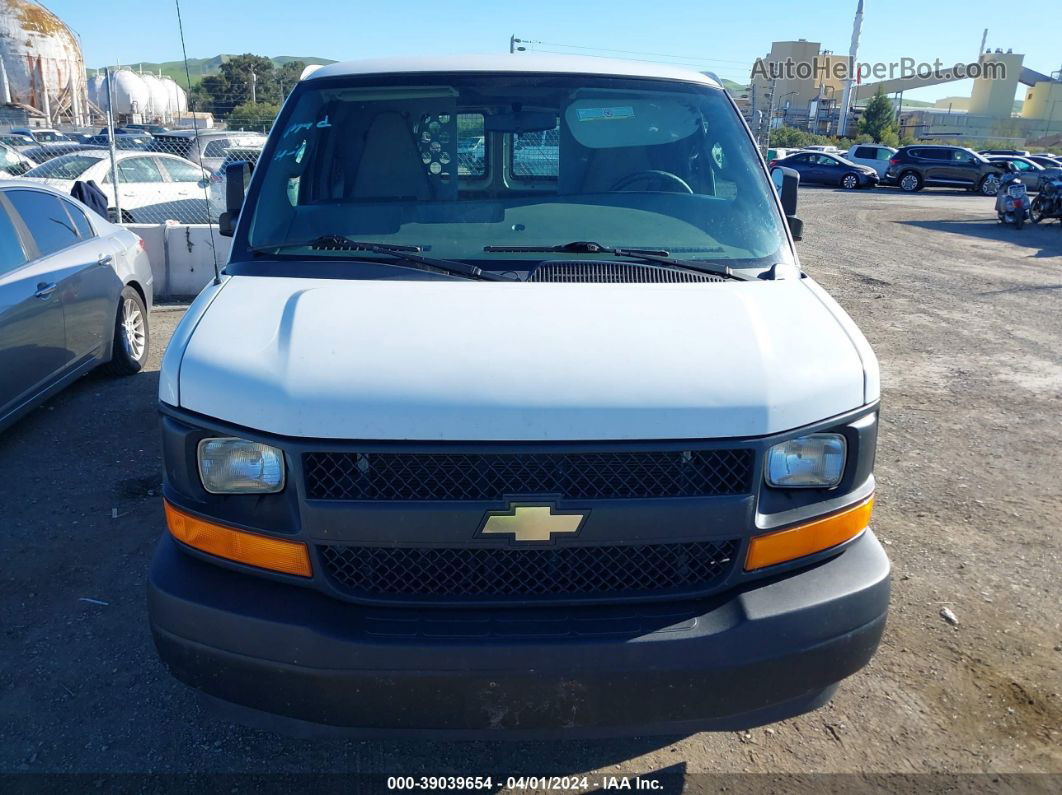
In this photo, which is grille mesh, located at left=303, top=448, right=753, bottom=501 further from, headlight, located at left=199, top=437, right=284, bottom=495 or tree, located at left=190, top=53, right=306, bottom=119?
tree, located at left=190, top=53, right=306, bottom=119

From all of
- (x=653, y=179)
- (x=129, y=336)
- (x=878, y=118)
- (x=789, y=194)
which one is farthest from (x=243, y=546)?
(x=878, y=118)

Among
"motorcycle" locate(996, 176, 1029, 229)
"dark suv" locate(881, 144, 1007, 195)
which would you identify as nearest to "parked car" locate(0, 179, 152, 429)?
"motorcycle" locate(996, 176, 1029, 229)

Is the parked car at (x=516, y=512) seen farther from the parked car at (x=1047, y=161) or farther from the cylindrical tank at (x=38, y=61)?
the cylindrical tank at (x=38, y=61)

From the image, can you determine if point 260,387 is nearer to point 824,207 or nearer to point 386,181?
point 386,181

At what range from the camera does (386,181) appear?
3523mm

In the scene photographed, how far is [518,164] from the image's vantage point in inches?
149

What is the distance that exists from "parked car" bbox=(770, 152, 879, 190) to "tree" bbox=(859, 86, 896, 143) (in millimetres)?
31313

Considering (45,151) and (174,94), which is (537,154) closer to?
(45,151)

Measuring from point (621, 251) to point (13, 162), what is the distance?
16944 millimetres

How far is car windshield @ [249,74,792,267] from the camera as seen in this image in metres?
3.27

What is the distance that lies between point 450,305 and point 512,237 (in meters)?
0.66

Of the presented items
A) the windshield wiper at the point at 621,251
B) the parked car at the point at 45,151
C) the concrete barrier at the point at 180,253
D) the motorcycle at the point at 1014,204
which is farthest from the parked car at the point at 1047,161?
the windshield wiper at the point at 621,251

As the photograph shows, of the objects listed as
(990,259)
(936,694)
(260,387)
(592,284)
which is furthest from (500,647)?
(990,259)

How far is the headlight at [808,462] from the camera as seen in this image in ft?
7.74
